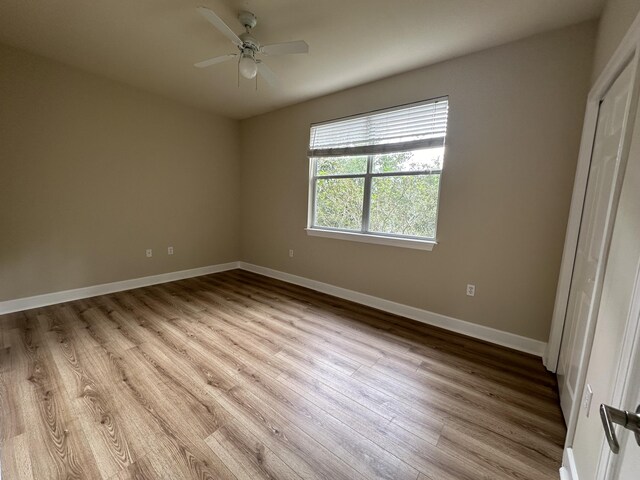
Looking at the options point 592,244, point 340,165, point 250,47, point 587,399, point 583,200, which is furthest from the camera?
point 340,165

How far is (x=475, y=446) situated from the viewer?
1367 mm

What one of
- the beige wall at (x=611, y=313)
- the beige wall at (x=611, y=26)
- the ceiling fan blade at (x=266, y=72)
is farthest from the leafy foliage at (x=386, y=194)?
the beige wall at (x=611, y=313)

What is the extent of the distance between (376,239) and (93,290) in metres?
3.57

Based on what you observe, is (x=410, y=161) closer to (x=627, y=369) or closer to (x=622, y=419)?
(x=627, y=369)

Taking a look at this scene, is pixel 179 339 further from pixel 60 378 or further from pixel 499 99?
pixel 499 99

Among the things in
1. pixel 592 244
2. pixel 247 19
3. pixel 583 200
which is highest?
pixel 247 19

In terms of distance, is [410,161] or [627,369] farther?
[410,161]

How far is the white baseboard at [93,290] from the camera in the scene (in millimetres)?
2785

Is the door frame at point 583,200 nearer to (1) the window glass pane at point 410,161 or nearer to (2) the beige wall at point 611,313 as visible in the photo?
(2) the beige wall at point 611,313

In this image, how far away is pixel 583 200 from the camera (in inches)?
71.2

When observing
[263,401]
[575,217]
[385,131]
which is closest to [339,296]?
[263,401]

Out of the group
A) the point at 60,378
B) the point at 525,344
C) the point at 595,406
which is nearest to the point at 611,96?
the point at 595,406

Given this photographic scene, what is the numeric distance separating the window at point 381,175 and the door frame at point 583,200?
103 cm

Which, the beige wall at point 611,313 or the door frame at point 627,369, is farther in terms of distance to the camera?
the beige wall at point 611,313
